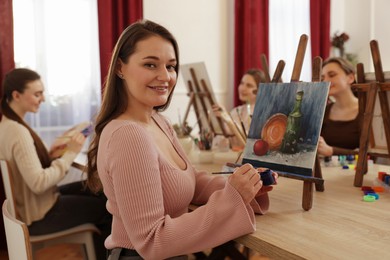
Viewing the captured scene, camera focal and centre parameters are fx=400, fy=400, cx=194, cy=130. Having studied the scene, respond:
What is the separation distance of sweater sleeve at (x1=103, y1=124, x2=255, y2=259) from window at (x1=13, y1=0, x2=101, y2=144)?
8.16 feet

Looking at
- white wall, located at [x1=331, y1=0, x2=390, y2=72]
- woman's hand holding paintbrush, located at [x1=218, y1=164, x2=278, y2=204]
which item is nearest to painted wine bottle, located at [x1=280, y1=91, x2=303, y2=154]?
woman's hand holding paintbrush, located at [x1=218, y1=164, x2=278, y2=204]

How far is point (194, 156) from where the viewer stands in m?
2.14

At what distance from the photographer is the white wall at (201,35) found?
387cm

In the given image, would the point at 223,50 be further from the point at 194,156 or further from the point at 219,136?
the point at 194,156

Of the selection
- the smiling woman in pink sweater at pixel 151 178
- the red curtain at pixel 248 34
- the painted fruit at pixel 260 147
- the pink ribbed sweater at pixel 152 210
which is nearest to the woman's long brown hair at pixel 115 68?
the smiling woman in pink sweater at pixel 151 178

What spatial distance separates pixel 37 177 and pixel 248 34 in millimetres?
2912

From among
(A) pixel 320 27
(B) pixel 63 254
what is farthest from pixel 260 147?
(A) pixel 320 27

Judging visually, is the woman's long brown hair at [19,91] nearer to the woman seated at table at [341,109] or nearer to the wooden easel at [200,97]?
the wooden easel at [200,97]

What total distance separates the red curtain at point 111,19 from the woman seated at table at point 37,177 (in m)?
1.20

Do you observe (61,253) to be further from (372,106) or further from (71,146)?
(372,106)

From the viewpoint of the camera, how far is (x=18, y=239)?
955 mm

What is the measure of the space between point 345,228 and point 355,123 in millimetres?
1715

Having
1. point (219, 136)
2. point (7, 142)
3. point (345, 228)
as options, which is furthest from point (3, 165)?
point (345, 228)

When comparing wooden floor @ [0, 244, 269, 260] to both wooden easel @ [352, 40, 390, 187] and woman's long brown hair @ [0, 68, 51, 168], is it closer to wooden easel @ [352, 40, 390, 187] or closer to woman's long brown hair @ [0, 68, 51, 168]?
woman's long brown hair @ [0, 68, 51, 168]
